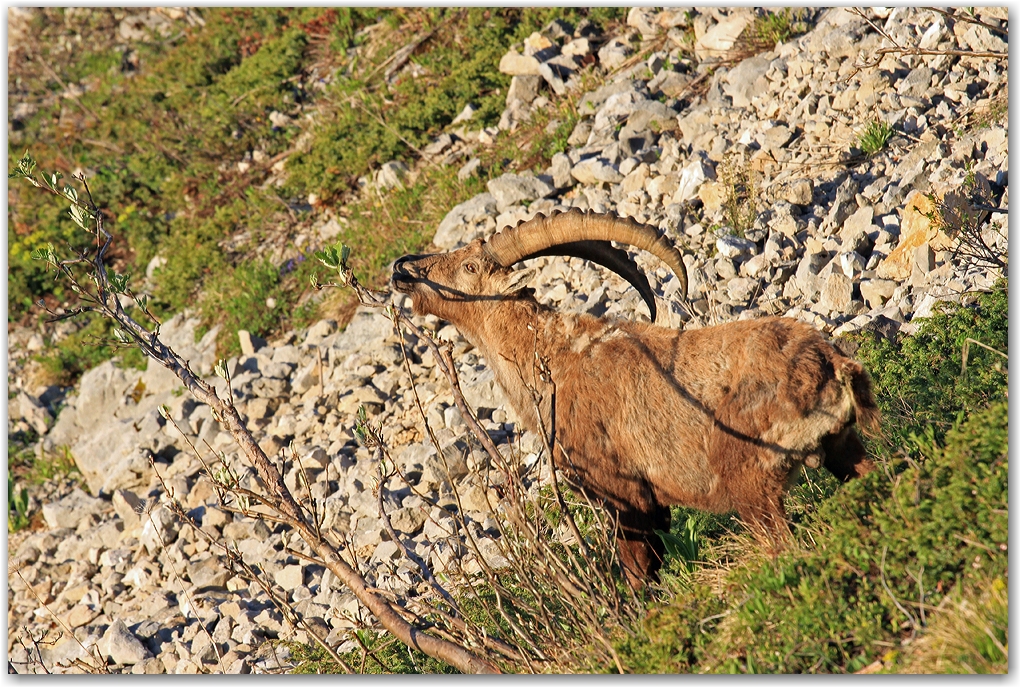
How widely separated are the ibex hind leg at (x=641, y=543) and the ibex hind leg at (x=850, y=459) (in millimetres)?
974

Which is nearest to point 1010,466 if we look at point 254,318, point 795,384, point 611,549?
point 795,384

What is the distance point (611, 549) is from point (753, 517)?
0.74 metres

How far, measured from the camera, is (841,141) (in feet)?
28.7

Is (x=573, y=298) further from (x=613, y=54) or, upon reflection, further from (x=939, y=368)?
(x=613, y=54)

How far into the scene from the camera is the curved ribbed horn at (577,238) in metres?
5.54

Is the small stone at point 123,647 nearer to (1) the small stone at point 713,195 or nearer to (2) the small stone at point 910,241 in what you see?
(1) the small stone at point 713,195

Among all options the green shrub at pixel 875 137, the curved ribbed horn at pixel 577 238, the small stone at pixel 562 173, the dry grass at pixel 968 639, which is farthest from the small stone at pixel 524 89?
the dry grass at pixel 968 639

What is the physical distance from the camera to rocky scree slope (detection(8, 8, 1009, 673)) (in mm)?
7148

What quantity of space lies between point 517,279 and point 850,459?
2275 mm

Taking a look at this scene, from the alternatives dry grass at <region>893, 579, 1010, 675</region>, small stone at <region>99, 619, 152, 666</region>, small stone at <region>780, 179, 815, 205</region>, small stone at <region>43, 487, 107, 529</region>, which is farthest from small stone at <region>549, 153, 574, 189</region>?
dry grass at <region>893, 579, 1010, 675</region>

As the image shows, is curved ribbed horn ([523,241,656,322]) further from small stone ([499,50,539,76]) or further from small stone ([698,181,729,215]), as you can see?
small stone ([499,50,539,76])

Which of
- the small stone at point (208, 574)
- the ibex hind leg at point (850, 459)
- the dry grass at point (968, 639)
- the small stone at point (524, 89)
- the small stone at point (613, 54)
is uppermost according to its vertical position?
the small stone at point (524, 89)

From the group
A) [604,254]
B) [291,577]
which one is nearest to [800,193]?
[604,254]

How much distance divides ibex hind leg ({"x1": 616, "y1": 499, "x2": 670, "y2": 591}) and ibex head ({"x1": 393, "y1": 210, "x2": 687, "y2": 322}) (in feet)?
4.28
